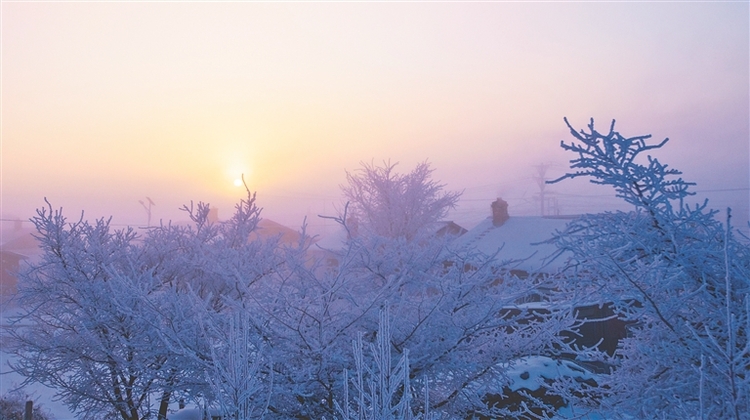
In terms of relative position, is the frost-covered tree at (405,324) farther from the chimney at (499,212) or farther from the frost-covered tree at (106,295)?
the chimney at (499,212)

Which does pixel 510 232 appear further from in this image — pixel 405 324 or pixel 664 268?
pixel 664 268

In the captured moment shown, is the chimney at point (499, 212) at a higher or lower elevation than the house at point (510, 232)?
higher

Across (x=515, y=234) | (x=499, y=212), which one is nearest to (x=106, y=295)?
(x=515, y=234)

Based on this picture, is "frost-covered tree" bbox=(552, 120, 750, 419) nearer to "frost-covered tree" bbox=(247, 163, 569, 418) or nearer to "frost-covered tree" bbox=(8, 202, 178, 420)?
"frost-covered tree" bbox=(247, 163, 569, 418)

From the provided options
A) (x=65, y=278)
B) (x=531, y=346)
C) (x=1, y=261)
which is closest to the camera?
(x=531, y=346)

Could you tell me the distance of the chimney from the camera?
29109mm

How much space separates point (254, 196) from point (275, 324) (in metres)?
5.08

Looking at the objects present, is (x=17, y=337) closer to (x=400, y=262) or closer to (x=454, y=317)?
(x=400, y=262)

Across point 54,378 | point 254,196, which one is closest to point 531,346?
point 254,196

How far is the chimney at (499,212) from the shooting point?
1146 inches

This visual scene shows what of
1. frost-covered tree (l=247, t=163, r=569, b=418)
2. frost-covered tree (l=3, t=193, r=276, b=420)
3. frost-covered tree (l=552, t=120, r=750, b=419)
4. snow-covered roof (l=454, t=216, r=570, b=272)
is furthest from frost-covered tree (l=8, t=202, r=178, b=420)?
snow-covered roof (l=454, t=216, r=570, b=272)

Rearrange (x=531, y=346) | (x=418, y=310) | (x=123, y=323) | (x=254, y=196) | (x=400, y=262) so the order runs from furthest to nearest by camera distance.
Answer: (x=254, y=196), (x=123, y=323), (x=400, y=262), (x=531, y=346), (x=418, y=310)

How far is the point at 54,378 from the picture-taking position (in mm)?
8266

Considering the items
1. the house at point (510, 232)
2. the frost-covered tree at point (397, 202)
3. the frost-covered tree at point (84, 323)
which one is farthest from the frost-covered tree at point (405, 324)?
the house at point (510, 232)
